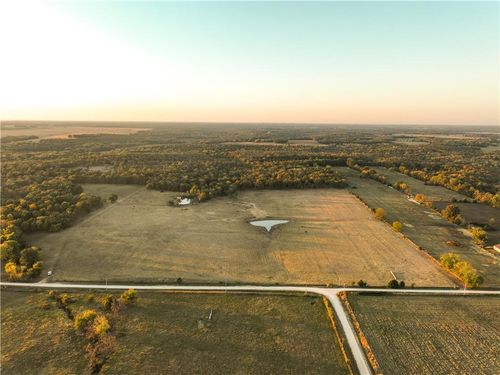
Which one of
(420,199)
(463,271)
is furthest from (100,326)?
(420,199)

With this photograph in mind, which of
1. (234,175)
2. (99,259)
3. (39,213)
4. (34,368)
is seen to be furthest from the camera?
(234,175)

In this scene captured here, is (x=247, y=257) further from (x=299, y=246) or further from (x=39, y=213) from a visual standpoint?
(x=39, y=213)

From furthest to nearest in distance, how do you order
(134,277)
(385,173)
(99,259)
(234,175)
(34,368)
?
(385,173), (234,175), (99,259), (134,277), (34,368)

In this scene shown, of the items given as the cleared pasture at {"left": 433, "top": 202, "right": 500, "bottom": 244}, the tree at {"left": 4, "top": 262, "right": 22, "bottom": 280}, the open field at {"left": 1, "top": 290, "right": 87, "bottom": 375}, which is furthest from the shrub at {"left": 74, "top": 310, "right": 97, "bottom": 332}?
the cleared pasture at {"left": 433, "top": 202, "right": 500, "bottom": 244}

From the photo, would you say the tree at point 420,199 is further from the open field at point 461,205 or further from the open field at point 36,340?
the open field at point 36,340

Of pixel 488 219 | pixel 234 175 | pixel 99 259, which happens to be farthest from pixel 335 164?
pixel 99 259

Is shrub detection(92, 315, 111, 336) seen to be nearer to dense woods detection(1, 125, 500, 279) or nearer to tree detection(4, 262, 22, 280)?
dense woods detection(1, 125, 500, 279)
